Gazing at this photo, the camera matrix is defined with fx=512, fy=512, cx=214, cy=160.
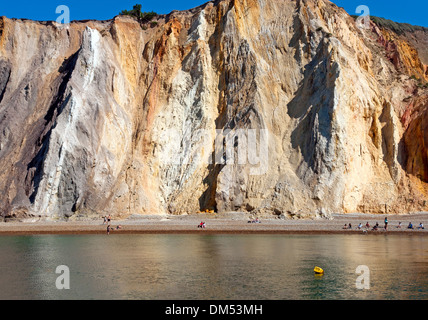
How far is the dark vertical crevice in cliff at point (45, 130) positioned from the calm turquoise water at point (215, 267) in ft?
43.0

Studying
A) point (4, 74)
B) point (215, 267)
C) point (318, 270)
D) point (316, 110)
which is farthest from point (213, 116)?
point (318, 270)

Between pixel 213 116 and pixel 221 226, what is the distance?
A: 16511mm

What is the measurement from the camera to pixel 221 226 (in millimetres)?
43531

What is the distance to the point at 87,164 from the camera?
168 ft

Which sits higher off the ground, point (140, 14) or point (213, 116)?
point (140, 14)

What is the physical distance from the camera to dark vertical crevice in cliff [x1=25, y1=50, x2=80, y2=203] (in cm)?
4988

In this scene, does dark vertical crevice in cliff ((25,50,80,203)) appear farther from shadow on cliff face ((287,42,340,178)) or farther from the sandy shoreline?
shadow on cliff face ((287,42,340,178))

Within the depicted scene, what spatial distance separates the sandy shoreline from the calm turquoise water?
3214 mm

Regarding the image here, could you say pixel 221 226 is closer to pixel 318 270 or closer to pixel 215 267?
pixel 215 267

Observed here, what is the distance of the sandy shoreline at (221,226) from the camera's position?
4106 cm

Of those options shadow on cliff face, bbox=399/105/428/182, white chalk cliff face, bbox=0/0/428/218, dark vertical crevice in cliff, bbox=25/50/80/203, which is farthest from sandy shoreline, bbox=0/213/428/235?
shadow on cliff face, bbox=399/105/428/182

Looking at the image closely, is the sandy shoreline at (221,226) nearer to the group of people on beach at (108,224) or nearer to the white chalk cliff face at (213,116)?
the group of people on beach at (108,224)
